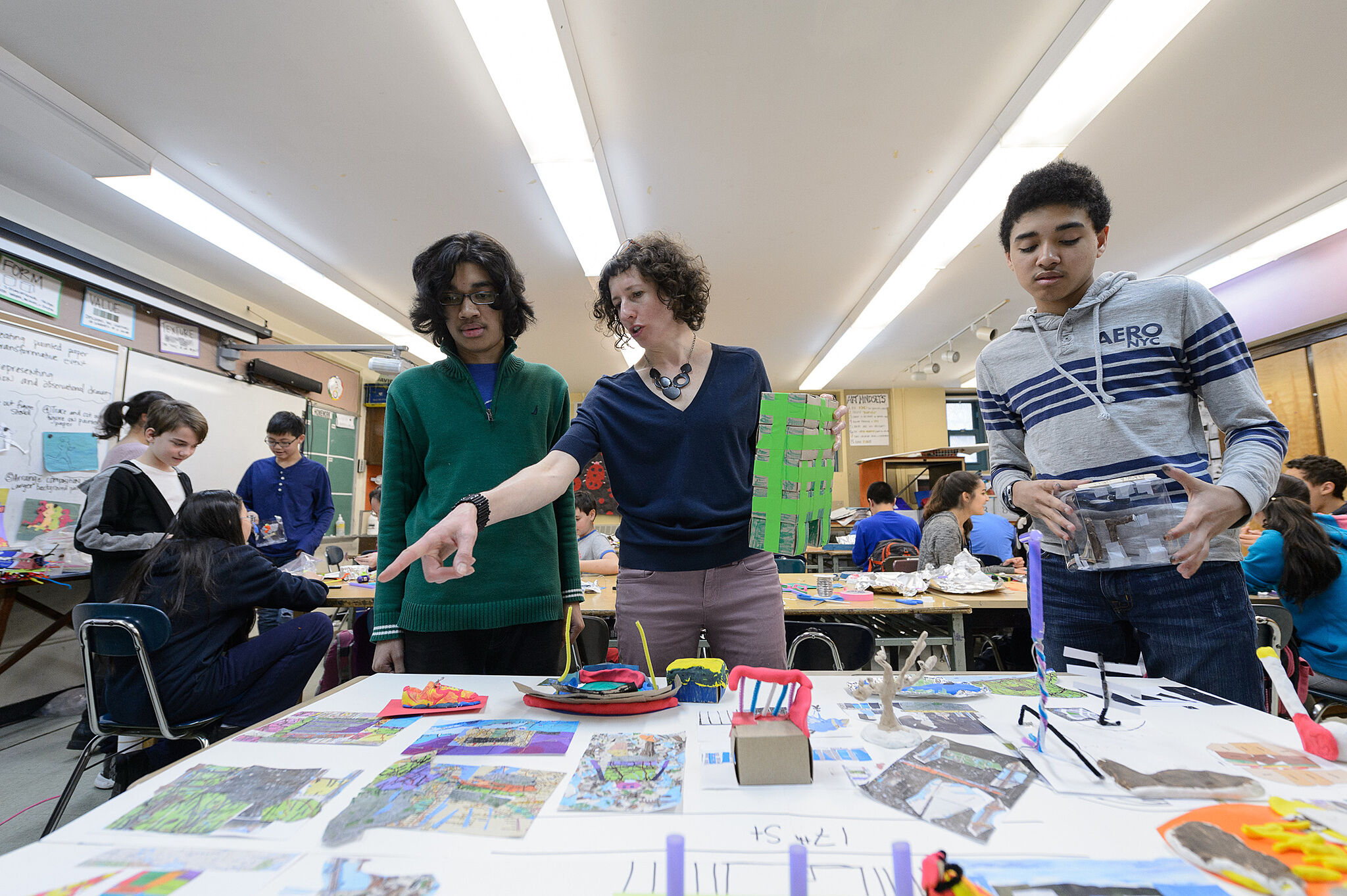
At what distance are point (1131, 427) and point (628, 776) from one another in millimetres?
1104

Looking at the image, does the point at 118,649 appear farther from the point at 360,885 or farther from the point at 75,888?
the point at 360,885

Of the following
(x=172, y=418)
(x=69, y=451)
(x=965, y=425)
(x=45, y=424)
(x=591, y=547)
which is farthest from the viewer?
(x=965, y=425)

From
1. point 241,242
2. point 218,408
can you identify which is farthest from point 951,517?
point 218,408

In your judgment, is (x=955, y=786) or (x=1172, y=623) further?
(x=1172, y=623)

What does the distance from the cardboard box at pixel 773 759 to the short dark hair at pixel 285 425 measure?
4019 millimetres

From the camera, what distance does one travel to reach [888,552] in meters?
4.05

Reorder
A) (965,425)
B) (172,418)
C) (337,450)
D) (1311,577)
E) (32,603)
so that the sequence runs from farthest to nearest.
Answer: (965,425) → (337,450) → (32,603) → (172,418) → (1311,577)

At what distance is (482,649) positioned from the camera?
1422 millimetres

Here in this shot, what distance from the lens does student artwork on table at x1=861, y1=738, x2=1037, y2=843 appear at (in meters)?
0.70

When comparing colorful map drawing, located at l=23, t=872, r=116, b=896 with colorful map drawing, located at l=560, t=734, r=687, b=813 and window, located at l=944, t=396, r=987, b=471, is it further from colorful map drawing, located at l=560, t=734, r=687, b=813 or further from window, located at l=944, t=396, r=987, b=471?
window, located at l=944, t=396, r=987, b=471

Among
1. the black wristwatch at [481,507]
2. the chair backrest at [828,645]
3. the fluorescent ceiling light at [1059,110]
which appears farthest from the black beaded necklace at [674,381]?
the fluorescent ceiling light at [1059,110]

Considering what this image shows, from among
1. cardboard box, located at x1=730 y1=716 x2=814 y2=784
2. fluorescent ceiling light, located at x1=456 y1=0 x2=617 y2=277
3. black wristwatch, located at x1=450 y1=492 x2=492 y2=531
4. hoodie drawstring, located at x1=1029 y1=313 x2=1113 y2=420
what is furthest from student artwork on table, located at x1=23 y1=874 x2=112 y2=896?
fluorescent ceiling light, located at x1=456 y1=0 x2=617 y2=277

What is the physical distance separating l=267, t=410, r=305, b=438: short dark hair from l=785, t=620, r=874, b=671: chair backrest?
Result: 3365 mm

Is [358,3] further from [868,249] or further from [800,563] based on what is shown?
[800,563]
